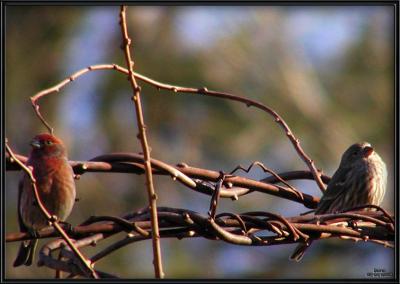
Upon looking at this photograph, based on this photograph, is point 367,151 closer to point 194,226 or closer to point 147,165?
point 194,226

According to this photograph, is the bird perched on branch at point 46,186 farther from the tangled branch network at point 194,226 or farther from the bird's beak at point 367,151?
the bird's beak at point 367,151

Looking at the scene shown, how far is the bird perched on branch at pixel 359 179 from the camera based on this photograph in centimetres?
642

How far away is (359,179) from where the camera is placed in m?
6.81

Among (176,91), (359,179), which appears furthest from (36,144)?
(359,179)

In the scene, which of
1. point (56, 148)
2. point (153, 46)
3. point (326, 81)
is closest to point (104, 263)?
point (153, 46)

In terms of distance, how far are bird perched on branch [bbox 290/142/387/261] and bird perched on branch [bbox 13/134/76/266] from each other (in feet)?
8.01

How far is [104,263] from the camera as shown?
1883 cm

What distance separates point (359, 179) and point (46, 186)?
3387 mm

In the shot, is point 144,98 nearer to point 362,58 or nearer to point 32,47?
point 32,47

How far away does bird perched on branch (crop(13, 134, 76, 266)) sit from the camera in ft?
13.4

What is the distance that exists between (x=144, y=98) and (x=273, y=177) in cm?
1723

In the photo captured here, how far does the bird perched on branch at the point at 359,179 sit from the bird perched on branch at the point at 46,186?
2.44m

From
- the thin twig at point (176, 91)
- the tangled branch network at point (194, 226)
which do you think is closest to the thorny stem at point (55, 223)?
the tangled branch network at point (194, 226)

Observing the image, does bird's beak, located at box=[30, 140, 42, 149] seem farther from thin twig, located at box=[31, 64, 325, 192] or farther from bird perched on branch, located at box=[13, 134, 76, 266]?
thin twig, located at box=[31, 64, 325, 192]
